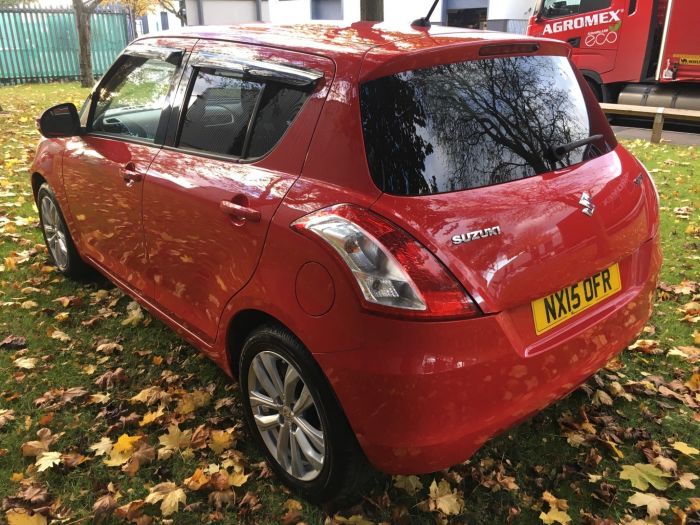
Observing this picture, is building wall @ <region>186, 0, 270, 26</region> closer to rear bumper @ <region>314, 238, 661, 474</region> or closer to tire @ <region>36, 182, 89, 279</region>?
tire @ <region>36, 182, 89, 279</region>

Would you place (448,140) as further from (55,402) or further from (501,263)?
(55,402)

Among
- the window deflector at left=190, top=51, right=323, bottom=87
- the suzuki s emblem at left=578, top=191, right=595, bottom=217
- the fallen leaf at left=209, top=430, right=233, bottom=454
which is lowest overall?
the fallen leaf at left=209, top=430, right=233, bottom=454

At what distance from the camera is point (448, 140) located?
2.11m

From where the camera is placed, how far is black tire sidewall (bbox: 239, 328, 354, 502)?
2.13m

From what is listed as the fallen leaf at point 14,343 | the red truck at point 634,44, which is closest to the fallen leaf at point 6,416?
the fallen leaf at point 14,343

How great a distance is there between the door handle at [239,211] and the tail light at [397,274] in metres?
0.47

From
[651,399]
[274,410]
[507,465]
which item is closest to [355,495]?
[274,410]

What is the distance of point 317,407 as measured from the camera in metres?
2.18

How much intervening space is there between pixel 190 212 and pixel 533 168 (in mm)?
1480

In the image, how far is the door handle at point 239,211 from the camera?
230 cm

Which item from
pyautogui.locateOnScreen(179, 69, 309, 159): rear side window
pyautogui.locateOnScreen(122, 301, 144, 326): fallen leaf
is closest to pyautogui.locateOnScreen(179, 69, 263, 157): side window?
pyautogui.locateOnScreen(179, 69, 309, 159): rear side window

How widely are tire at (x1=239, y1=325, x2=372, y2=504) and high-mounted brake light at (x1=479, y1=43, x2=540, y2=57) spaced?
4.37 ft

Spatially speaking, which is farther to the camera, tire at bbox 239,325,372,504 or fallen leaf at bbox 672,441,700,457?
fallen leaf at bbox 672,441,700,457

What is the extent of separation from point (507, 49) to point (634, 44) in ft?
33.6
